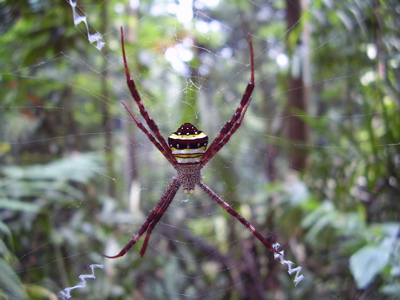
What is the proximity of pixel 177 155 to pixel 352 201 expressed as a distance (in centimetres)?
166

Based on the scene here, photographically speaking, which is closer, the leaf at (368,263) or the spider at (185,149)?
the leaf at (368,263)

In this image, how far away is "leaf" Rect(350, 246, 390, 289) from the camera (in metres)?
1.94

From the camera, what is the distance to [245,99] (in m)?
2.16

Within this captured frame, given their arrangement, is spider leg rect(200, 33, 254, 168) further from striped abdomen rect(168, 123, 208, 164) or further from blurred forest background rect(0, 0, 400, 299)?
blurred forest background rect(0, 0, 400, 299)

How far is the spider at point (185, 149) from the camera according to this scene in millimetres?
2146

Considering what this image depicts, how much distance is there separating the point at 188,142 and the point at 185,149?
0.09 meters

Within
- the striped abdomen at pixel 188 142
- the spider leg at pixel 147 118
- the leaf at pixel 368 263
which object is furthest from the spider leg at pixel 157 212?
the leaf at pixel 368 263

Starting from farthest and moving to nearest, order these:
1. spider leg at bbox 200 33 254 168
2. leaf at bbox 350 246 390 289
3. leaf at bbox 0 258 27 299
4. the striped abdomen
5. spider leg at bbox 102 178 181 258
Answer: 1. spider leg at bbox 102 178 181 258
2. the striped abdomen
3. spider leg at bbox 200 33 254 168
4. leaf at bbox 350 246 390 289
5. leaf at bbox 0 258 27 299

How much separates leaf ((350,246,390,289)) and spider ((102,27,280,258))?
20.8 inches

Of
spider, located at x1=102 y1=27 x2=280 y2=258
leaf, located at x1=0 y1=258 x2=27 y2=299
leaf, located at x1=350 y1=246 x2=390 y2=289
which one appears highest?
spider, located at x1=102 y1=27 x2=280 y2=258

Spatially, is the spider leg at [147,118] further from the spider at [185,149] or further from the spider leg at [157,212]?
the spider leg at [157,212]

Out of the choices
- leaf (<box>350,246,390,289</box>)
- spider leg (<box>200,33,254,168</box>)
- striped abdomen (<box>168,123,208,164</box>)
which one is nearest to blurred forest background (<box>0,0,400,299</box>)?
leaf (<box>350,246,390,289</box>)

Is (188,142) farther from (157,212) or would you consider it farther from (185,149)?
(157,212)

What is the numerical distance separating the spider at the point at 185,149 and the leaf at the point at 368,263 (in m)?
0.53
